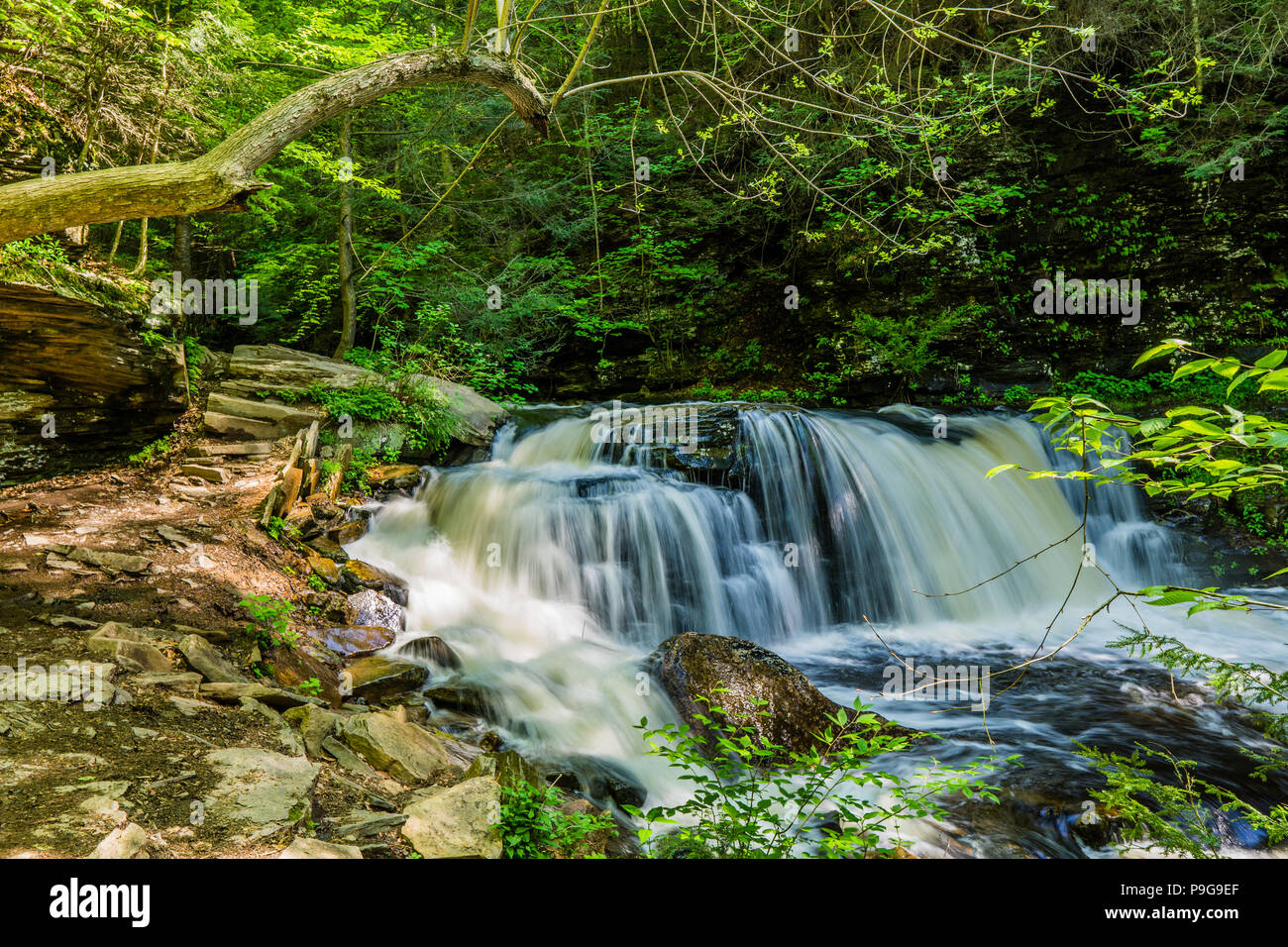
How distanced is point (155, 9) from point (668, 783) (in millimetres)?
12705

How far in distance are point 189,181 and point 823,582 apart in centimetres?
701

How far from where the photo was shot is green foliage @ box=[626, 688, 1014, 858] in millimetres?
2652

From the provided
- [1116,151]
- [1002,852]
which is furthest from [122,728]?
[1116,151]

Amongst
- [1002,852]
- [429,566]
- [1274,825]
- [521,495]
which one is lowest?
[1002,852]

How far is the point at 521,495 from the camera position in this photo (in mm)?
8039

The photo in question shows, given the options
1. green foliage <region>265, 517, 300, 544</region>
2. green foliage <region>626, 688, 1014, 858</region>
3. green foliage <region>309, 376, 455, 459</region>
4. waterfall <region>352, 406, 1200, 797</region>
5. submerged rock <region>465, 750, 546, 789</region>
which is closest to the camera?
green foliage <region>626, 688, 1014, 858</region>

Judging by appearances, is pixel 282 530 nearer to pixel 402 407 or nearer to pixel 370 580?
pixel 370 580

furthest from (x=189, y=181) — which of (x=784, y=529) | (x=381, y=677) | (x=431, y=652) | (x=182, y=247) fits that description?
(x=182, y=247)

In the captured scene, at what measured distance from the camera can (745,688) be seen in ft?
15.7

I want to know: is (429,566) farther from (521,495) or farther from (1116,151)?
(1116,151)

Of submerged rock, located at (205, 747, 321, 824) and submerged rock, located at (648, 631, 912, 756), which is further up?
submerged rock, located at (205, 747, 321, 824)

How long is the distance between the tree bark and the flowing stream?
3648 mm

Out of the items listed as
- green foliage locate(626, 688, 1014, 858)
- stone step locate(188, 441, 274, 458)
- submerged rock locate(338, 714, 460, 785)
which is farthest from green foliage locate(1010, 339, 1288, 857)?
stone step locate(188, 441, 274, 458)

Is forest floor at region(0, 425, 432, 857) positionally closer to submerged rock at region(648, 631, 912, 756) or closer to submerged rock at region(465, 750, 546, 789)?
submerged rock at region(465, 750, 546, 789)
